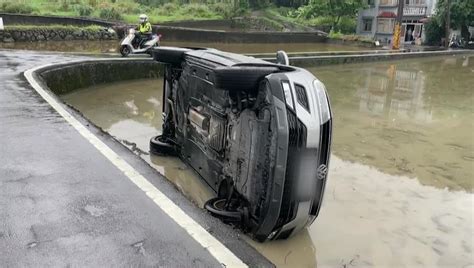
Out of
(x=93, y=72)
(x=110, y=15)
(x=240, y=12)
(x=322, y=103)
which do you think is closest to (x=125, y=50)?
(x=93, y=72)

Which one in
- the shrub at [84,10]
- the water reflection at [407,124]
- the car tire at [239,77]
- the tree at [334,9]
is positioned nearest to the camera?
the car tire at [239,77]

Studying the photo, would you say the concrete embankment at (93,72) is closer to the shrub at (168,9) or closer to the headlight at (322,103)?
the headlight at (322,103)

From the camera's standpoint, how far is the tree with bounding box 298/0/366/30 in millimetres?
41281

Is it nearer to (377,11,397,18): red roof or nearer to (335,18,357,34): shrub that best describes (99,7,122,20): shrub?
(335,18,357,34): shrub

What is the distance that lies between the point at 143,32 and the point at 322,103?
1192 cm

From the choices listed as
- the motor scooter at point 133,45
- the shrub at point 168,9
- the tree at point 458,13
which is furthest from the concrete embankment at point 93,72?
the tree at point 458,13

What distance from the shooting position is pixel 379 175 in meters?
5.95

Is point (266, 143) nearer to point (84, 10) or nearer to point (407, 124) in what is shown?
point (407, 124)

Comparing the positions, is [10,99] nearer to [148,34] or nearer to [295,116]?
[295,116]

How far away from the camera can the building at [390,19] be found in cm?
4093

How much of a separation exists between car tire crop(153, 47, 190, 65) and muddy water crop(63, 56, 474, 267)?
4.29 feet

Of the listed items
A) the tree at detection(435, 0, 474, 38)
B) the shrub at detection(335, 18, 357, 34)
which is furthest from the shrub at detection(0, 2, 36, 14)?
the tree at detection(435, 0, 474, 38)

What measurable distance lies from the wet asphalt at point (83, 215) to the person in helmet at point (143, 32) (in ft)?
32.4

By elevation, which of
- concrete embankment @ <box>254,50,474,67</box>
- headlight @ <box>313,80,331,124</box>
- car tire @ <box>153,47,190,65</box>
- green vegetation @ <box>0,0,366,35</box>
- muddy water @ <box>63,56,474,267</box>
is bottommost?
muddy water @ <box>63,56,474,267</box>
